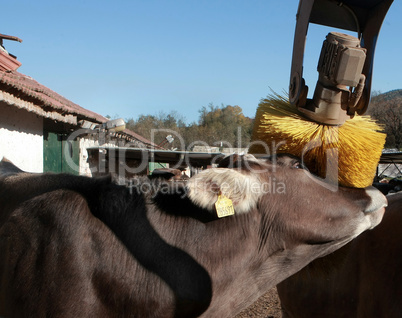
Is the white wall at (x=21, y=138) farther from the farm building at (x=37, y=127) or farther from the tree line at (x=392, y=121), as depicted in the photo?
the tree line at (x=392, y=121)

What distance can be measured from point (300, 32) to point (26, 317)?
256 centimetres

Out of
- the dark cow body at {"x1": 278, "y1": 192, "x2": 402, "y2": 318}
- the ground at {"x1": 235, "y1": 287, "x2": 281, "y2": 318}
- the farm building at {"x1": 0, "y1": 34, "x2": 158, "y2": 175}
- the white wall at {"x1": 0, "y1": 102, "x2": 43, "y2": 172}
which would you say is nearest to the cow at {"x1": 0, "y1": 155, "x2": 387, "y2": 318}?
the dark cow body at {"x1": 278, "y1": 192, "x2": 402, "y2": 318}

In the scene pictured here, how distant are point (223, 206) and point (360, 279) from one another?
4.56ft

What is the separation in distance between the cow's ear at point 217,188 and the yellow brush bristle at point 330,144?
1.79ft

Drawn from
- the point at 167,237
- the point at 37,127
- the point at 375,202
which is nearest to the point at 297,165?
the point at 375,202

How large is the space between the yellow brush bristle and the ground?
137 inches

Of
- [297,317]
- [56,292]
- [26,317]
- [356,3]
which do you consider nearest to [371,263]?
[297,317]

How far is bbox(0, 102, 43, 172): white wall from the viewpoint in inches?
248

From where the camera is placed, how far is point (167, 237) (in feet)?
7.13

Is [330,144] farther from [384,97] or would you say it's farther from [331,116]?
[384,97]

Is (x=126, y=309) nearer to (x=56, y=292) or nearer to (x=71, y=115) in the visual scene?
(x=56, y=292)

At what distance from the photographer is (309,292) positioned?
9.87ft

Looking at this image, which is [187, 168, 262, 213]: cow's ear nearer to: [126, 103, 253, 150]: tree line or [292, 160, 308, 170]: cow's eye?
[292, 160, 308, 170]: cow's eye

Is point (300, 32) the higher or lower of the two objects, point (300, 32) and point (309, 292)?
the higher
